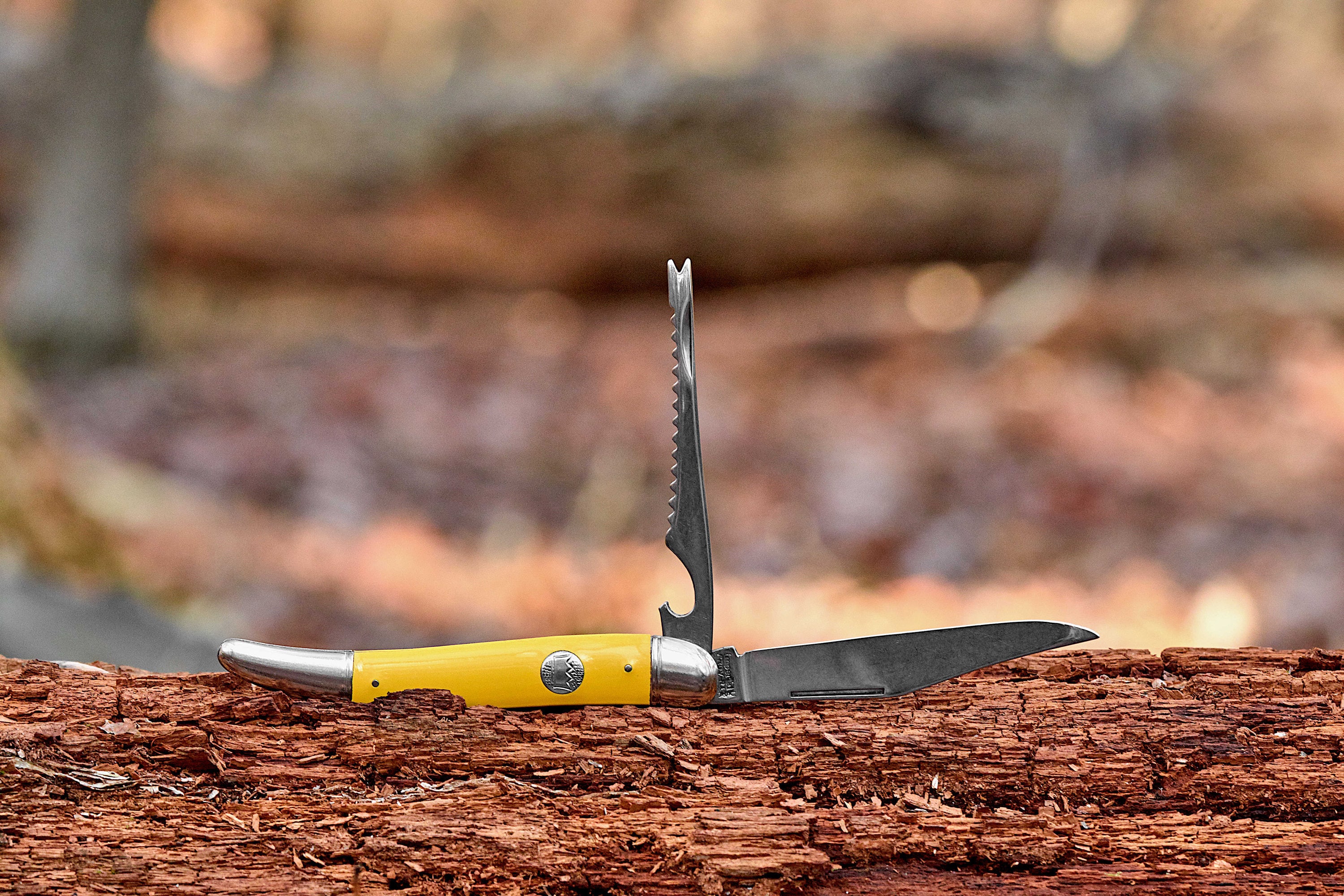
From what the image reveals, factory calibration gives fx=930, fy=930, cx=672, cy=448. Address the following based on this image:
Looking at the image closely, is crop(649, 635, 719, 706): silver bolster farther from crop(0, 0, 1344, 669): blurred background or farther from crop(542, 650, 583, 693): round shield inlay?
crop(0, 0, 1344, 669): blurred background

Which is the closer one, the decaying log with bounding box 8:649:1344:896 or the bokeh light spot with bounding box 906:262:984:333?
the decaying log with bounding box 8:649:1344:896

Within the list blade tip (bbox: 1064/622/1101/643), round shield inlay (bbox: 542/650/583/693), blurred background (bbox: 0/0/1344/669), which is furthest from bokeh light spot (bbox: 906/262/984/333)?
round shield inlay (bbox: 542/650/583/693)

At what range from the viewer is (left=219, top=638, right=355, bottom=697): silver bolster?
1657 millimetres

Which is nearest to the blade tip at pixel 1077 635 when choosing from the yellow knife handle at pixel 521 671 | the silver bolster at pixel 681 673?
the silver bolster at pixel 681 673

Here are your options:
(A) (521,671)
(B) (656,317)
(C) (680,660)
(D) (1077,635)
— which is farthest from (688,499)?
(B) (656,317)

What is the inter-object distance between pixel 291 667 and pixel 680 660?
70cm

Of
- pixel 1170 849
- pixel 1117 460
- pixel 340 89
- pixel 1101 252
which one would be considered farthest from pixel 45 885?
pixel 340 89

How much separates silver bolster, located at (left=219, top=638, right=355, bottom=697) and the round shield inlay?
35cm

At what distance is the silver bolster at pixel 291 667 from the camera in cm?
166

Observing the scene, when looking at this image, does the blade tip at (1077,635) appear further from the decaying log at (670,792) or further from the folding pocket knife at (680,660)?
the decaying log at (670,792)

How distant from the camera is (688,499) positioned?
1.79m

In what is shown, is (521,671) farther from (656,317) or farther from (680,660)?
(656,317)

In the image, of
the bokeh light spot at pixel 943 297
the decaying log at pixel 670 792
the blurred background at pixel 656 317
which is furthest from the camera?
the bokeh light spot at pixel 943 297

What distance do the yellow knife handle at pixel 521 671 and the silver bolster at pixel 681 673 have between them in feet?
0.05
